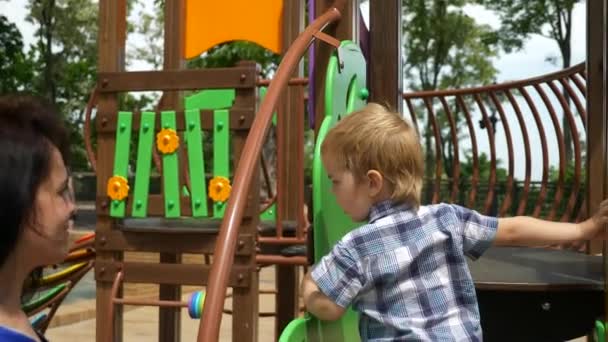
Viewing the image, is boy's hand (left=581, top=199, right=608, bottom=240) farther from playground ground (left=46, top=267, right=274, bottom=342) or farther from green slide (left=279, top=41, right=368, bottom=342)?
playground ground (left=46, top=267, right=274, bottom=342)

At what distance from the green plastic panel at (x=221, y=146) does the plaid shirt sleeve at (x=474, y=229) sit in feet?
4.01

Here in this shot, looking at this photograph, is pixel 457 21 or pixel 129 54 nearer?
pixel 457 21

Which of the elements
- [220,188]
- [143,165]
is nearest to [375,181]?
[220,188]

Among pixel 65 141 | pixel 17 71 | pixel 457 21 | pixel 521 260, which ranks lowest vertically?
pixel 521 260

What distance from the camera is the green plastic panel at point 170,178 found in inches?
122

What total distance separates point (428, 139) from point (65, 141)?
22.5 m

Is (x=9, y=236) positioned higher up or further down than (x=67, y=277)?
higher up

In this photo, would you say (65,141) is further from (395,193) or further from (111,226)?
(111,226)

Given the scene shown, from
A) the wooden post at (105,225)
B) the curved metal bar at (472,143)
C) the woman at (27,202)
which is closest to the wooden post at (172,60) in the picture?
the wooden post at (105,225)

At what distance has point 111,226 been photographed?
10.5ft

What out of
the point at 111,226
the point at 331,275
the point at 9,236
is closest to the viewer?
the point at 9,236

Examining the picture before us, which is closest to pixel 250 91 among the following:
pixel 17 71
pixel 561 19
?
pixel 561 19

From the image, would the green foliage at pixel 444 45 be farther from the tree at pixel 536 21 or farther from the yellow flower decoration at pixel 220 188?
the yellow flower decoration at pixel 220 188

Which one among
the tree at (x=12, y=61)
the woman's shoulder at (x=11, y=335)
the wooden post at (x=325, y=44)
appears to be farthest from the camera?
the tree at (x=12, y=61)
